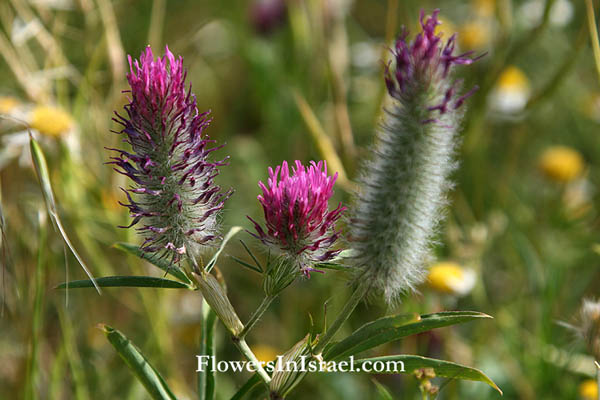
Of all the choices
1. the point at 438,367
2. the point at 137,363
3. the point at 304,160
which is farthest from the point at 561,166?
the point at 137,363

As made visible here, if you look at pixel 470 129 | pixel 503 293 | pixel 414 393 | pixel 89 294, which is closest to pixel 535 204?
pixel 503 293

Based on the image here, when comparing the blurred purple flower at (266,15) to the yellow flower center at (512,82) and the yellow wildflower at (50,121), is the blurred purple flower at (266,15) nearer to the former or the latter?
the yellow flower center at (512,82)

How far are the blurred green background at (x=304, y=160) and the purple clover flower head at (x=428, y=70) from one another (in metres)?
0.55

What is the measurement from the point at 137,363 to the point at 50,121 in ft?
4.26

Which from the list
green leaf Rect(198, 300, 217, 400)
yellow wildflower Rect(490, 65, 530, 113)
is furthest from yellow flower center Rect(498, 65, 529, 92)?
green leaf Rect(198, 300, 217, 400)

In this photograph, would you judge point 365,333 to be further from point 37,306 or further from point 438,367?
point 37,306

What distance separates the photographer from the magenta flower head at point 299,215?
105 centimetres

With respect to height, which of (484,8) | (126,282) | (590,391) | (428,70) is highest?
(484,8)

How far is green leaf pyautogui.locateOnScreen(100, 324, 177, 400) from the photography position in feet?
3.84

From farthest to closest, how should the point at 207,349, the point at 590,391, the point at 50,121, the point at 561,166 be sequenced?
the point at 561,166, the point at 50,121, the point at 590,391, the point at 207,349

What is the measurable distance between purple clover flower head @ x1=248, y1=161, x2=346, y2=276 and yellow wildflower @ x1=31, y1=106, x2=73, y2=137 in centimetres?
135

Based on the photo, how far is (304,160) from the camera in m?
3.09

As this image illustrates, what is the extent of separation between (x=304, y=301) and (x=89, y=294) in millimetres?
881

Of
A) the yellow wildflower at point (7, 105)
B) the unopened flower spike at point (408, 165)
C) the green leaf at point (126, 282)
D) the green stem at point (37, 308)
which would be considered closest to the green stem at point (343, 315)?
the unopened flower spike at point (408, 165)
